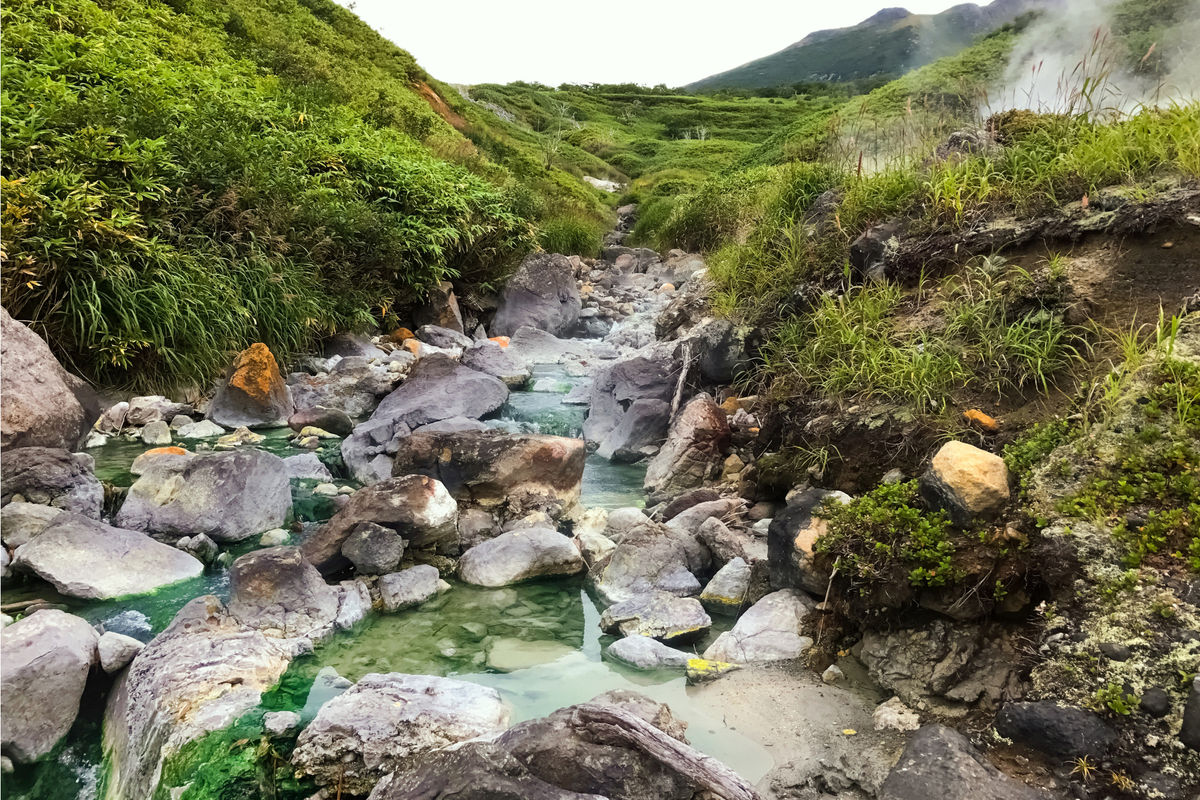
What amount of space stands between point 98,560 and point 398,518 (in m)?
1.64

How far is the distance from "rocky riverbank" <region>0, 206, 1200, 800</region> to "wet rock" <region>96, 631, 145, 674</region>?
0.02 metres

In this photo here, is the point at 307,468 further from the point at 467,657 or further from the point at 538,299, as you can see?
the point at 538,299

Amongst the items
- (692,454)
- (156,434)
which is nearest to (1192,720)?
(692,454)

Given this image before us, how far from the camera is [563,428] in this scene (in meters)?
7.67

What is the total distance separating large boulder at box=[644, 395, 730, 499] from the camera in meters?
5.78

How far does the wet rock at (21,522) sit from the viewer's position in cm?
393

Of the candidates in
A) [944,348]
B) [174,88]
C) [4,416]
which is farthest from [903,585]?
[174,88]

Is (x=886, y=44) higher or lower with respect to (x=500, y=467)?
higher

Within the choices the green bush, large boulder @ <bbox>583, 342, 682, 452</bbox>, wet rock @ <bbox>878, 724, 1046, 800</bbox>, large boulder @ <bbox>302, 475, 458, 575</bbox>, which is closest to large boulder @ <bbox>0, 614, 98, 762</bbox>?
large boulder @ <bbox>302, 475, 458, 575</bbox>

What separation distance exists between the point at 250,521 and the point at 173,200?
167 inches

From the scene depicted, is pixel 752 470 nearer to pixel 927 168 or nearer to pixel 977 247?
pixel 977 247

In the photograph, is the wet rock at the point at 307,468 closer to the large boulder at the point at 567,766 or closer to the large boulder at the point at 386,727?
the large boulder at the point at 386,727

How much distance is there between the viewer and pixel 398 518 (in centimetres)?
437

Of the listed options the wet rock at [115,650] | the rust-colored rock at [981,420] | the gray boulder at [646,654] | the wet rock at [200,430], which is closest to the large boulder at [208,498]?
the wet rock at [115,650]
